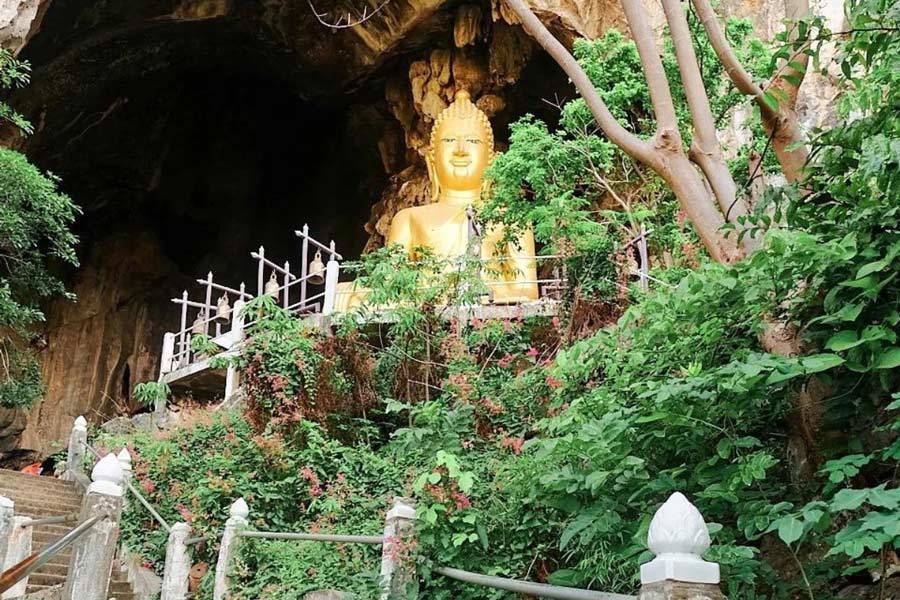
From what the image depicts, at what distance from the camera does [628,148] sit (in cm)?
430

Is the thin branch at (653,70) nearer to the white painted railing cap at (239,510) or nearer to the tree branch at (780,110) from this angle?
the tree branch at (780,110)

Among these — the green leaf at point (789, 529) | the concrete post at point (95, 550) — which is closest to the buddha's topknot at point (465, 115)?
the concrete post at point (95, 550)

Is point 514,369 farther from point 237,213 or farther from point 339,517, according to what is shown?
point 237,213

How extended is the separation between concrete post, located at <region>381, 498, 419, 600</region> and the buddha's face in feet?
29.2

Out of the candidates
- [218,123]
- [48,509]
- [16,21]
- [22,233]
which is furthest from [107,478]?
[218,123]

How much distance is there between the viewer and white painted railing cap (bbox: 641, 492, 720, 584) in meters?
2.13

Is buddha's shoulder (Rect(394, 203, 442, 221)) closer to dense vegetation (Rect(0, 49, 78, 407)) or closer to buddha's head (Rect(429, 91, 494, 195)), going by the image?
buddha's head (Rect(429, 91, 494, 195))

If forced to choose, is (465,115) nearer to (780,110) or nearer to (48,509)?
(48,509)

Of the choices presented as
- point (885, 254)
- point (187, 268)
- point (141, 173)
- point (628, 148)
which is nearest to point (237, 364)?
point (628, 148)

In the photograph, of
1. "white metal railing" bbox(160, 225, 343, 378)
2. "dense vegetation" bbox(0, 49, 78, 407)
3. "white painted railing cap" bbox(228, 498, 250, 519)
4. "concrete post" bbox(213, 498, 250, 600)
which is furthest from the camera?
"white metal railing" bbox(160, 225, 343, 378)

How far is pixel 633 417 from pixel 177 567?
410 centimetres

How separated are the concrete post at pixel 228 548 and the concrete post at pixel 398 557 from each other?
2.01 meters

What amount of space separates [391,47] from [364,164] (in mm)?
4133

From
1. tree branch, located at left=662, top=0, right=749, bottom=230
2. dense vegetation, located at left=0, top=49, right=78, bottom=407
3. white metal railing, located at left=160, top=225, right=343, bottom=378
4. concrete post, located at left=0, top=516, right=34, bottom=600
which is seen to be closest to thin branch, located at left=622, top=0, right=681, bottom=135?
tree branch, located at left=662, top=0, right=749, bottom=230
